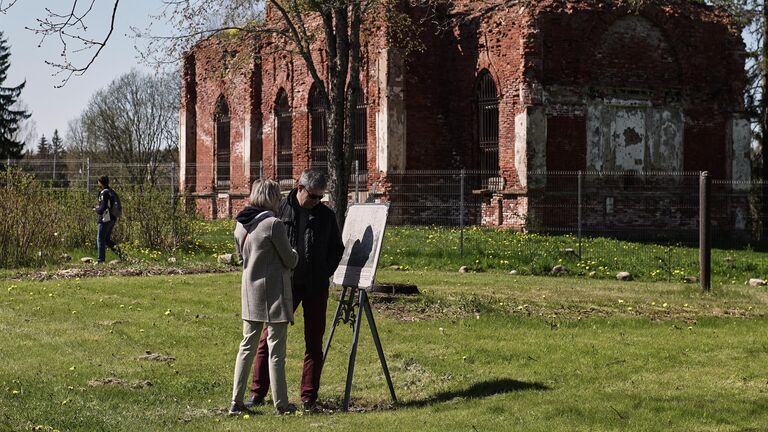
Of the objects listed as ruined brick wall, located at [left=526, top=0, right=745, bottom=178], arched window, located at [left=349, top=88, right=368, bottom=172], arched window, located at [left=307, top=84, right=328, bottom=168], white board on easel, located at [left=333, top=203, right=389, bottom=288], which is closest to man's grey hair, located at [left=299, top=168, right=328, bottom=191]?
white board on easel, located at [left=333, top=203, right=389, bottom=288]

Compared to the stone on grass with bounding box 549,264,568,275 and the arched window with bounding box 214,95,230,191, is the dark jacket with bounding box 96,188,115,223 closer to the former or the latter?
the stone on grass with bounding box 549,264,568,275

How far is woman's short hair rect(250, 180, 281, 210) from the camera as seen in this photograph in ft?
28.7

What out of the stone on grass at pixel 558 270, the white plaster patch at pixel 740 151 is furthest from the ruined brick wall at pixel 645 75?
the stone on grass at pixel 558 270

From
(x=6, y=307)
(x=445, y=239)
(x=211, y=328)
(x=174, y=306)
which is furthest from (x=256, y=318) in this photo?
(x=445, y=239)

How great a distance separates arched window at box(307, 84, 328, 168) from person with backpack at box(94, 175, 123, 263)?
39.9 feet

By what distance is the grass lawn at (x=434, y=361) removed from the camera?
28.3 ft

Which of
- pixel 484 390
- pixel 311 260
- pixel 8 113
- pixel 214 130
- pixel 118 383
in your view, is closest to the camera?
pixel 311 260

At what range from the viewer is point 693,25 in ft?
99.5

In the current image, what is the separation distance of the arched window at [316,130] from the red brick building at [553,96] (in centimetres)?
254

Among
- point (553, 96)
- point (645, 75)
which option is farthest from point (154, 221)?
point (645, 75)

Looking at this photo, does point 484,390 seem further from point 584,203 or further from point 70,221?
point 584,203

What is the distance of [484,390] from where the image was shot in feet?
32.3

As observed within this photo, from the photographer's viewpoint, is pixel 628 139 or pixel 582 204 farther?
pixel 628 139

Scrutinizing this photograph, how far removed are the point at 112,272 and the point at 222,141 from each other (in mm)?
20797
